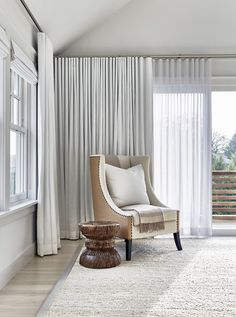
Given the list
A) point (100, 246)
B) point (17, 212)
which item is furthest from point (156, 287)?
point (17, 212)

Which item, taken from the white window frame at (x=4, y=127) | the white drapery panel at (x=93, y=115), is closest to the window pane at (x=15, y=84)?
the white window frame at (x=4, y=127)

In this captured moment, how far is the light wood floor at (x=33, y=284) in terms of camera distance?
219 cm

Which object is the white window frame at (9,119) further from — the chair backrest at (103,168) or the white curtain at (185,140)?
the white curtain at (185,140)

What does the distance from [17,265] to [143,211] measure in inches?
46.2

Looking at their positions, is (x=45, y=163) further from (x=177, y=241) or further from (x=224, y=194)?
(x=224, y=194)

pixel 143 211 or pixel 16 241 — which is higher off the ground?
pixel 143 211

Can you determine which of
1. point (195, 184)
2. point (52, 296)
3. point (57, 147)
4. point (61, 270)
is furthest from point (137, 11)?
point (52, 296)

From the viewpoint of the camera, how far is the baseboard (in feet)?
8.63

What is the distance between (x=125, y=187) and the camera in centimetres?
370

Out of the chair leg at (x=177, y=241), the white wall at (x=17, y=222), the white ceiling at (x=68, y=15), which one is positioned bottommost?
the chair leg at (x=177, y=241)

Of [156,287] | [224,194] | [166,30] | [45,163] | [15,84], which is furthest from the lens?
[224,194]

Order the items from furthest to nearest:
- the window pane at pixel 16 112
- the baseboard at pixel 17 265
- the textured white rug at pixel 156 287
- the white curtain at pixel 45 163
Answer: the white curtain at pixel 45 163
the window pane at pixel 16 112
the baseboard at pixel 17 265
the textured white rug at pixel 156 287

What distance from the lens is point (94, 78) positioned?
4336 millimetres

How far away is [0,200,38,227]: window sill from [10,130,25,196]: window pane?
19 centimetres
